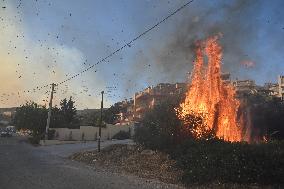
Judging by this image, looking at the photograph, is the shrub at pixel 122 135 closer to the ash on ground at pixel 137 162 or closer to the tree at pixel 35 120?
the tree at pixel 35 120

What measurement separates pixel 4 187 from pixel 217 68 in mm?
17992

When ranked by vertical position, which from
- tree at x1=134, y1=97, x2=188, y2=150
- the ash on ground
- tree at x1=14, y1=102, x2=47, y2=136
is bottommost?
the ash on ground

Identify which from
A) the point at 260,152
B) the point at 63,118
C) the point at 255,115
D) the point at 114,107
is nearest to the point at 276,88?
the point at 114,107

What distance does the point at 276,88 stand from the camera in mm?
96125

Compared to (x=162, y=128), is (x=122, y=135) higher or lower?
higher

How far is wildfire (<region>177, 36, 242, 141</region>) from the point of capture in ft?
84.9

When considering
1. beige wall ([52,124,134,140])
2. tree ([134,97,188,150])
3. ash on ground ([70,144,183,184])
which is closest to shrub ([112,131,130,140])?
beige wall ([52,124,134,140])

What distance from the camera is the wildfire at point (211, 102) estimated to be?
2588 cm

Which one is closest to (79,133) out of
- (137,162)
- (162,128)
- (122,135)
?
(122,135)

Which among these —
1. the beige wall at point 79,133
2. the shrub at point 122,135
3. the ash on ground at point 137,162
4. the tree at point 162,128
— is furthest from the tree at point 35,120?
the tree at point 162,128

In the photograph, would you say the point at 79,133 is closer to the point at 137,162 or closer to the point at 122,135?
the point at 122,135

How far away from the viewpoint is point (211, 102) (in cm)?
2666

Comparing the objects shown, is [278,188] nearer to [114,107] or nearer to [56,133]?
[56,133]

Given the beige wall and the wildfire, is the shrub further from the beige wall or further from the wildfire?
the wildfire
